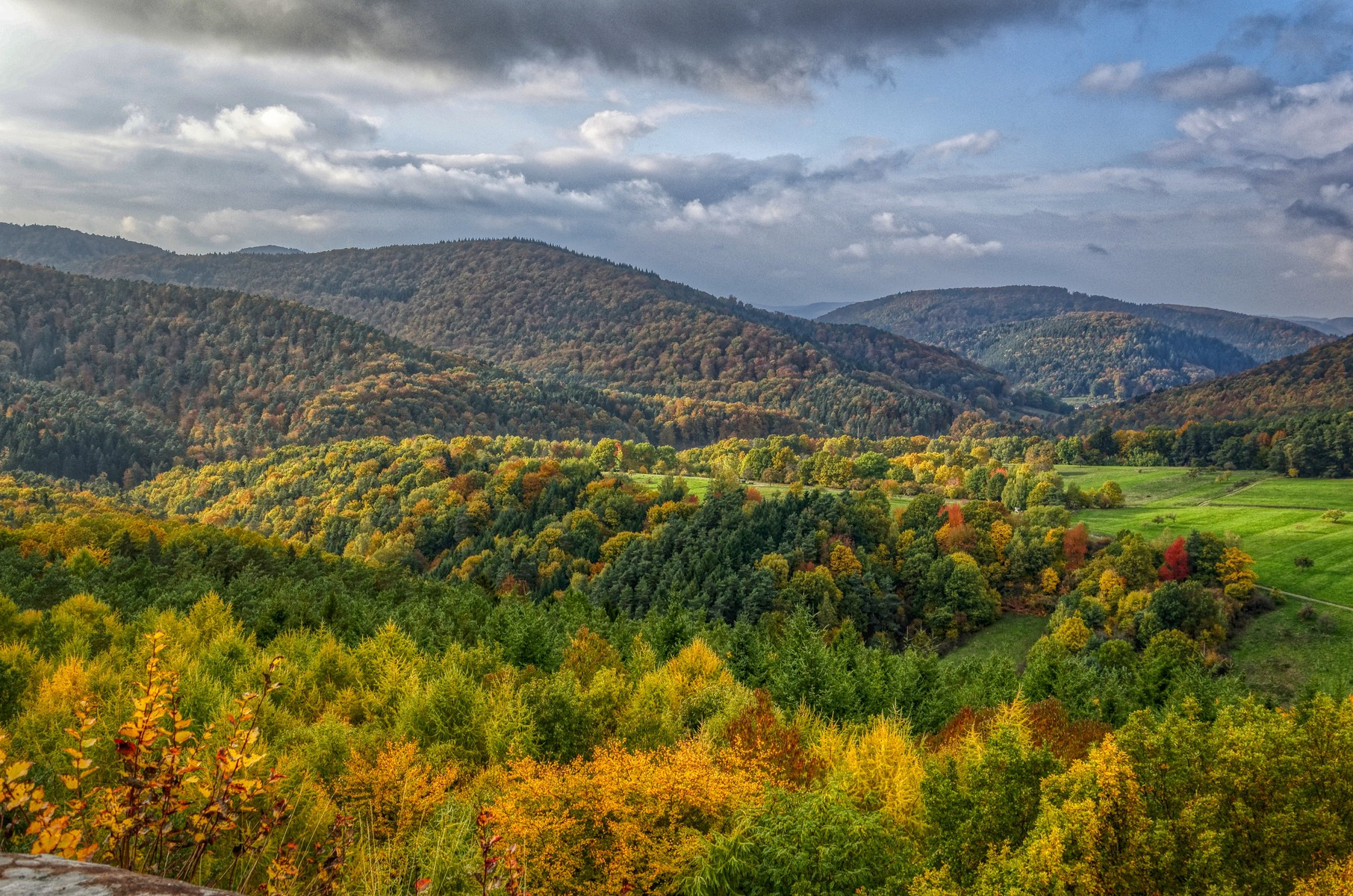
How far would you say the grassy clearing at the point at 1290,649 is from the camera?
247 ft

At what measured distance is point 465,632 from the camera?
6253cm

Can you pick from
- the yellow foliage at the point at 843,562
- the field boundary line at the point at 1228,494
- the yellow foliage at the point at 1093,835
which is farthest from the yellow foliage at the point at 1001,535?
the yellow foliage at the point at 1093,835

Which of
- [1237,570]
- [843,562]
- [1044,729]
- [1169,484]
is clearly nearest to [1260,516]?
[1237,570]

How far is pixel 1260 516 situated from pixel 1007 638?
46.4 m

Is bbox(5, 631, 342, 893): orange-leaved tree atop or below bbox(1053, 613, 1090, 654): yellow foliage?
atop

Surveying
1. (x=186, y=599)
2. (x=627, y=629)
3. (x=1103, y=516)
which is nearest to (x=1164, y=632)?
(x=627, y=629)

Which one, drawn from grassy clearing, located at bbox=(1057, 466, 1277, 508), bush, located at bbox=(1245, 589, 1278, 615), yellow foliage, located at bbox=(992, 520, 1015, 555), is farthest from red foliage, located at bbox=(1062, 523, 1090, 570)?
grassy clearing, located at bbox=(1057, 466, 1277, 508)

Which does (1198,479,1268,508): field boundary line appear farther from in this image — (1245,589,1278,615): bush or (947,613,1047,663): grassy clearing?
(947,613,1047,663): grassy clearing

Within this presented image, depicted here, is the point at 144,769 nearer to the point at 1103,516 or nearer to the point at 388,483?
the point at 1103,516

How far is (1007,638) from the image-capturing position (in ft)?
347

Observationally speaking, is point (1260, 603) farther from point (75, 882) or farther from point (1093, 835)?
point (75, 882)

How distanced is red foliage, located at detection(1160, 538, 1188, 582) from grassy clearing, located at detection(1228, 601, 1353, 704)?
33.2 feet

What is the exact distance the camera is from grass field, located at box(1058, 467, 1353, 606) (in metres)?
95.1

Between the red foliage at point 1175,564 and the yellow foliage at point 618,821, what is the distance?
93238 mm
